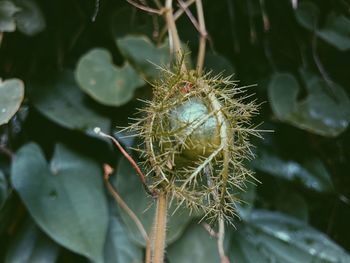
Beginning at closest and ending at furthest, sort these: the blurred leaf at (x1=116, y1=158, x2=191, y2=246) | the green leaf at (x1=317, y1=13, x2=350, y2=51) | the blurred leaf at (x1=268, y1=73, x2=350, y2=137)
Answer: the blurred leaf at (x1=116, y1=158, x2=191, y2=246) → the blurred leaf at (x1=268, y1=73, x2=350, y2=137) → the green leaf at (x1=317, y1=13, x2=350, y2=51)

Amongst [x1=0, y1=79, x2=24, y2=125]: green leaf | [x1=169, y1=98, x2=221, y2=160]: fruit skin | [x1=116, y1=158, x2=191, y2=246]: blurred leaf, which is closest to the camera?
[x1=169, y1=98, x2=221, y2=160]: fruit skin

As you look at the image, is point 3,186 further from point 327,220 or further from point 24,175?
point 327,220

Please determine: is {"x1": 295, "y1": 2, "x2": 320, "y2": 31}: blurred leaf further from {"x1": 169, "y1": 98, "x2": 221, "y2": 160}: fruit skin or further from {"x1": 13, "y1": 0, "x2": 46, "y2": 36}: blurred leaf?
{"x1": 169, "y1": 98, "x2": 221, "y2": 160}: fruit skin

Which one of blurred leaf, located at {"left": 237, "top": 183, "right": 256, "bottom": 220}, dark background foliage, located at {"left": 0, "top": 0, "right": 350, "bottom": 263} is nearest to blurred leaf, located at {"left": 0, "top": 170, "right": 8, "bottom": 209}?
dark background foliage, located at {"left": 0, "top": 0, "right": 350, "bottom": 263}

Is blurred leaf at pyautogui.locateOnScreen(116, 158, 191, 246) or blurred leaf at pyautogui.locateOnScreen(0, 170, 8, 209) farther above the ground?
blurred leaf at pyautogui.locateOnScreen(0, 170, 8, 209)

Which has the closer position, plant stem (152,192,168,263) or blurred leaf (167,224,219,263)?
plant stem (152,192,168,263)

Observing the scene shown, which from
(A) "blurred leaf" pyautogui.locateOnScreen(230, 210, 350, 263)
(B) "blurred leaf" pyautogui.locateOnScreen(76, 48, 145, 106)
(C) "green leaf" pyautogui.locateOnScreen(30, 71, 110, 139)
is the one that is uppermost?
(B) "blurred leaf" pyautogui.locateOnScreen(76, 48, 145, 106)

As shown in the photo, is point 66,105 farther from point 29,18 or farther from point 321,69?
point 321,69

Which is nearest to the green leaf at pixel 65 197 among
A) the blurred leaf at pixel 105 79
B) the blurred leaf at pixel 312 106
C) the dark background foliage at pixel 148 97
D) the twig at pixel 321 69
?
the dark background foliage at pixel 148 97
